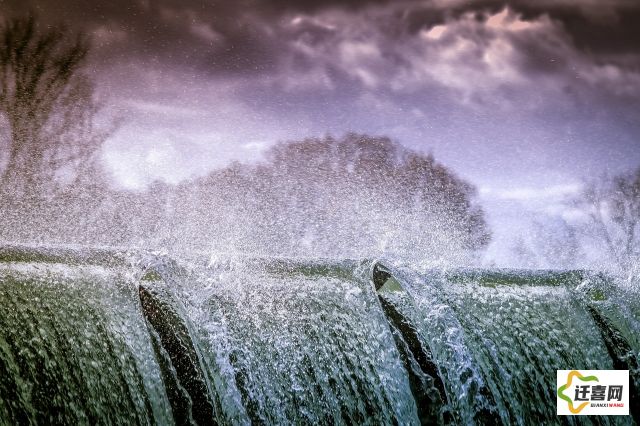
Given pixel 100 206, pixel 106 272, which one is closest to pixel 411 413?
pixel 106 272

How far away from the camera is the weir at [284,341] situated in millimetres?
2178

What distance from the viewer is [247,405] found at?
2371 millimetres

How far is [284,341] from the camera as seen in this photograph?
258 cm

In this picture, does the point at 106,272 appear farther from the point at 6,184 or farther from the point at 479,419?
the point at 6,184
